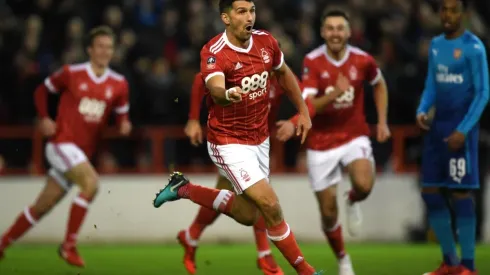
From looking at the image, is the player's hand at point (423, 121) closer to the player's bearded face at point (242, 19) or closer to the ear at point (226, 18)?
the player's bearded face at point (242, 19)

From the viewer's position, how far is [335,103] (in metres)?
10.3

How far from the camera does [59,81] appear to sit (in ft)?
39.0

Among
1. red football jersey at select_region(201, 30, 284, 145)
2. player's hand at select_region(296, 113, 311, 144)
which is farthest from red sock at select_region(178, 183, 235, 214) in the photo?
player's hand at select_region(296, 113, 311, 144)

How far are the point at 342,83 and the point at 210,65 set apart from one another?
2360 millimetres

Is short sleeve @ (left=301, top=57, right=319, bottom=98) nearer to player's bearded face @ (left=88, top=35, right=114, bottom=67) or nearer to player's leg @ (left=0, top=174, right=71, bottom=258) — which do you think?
player's bearded face @ (left=88, top=35, right=114, bottom=67)

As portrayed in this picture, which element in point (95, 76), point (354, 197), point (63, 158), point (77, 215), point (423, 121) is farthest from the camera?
point (95, 76)

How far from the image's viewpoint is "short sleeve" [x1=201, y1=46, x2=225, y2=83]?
26.6 ft

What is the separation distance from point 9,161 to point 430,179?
6.94m

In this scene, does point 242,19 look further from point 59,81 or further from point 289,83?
point 59,81

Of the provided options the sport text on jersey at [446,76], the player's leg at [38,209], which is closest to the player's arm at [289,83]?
the sport text on jersey at [446,76]

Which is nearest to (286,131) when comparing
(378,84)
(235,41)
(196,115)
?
(235,41)

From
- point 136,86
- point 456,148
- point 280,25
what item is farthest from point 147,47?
point 456,148

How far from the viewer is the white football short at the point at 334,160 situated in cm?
1034

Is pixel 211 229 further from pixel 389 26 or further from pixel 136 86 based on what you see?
pixel 389 26
